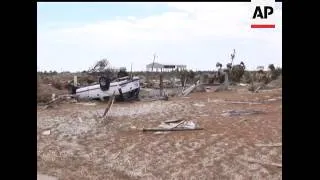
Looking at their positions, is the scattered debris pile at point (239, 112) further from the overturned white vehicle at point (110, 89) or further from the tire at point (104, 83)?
the tire at point (104, 83)

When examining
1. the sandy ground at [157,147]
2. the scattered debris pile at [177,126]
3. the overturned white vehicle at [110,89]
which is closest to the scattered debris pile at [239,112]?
the sandy ground at [157,147]

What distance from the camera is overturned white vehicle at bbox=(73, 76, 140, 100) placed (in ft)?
74.2

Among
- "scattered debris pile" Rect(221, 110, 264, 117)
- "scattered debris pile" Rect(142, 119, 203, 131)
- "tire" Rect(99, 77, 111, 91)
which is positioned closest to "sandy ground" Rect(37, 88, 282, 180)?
"scattered debris pile" Rect(221, 110, 264, 117)

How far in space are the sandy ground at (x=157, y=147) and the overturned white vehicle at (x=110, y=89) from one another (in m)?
5.85

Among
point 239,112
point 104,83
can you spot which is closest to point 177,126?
point 239,112

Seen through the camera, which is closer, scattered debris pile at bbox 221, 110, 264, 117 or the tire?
scattered debris pile at bbox 221, 110, 264, 117

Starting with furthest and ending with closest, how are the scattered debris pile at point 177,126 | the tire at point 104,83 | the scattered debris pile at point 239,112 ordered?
the tire at point 104,83 < the scattered debris pile at point 239,112 < the scattered debris pile at point 177,126

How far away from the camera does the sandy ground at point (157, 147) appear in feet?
32.2

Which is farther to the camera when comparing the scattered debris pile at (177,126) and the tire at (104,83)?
→ the tire at (104,83)

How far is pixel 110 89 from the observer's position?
2272cm

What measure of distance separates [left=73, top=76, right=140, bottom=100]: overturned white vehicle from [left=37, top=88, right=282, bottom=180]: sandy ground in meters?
5.85

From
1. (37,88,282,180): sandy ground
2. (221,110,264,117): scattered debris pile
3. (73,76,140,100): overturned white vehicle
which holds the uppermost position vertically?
(73,76,140,100): overturned white vehicle

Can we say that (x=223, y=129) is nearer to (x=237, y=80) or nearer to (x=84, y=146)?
(x=84, y=146)

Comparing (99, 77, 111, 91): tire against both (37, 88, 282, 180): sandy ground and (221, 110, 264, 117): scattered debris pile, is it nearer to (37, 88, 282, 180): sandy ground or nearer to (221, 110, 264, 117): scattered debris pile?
(37, 88, 282, 180): sandy ground
